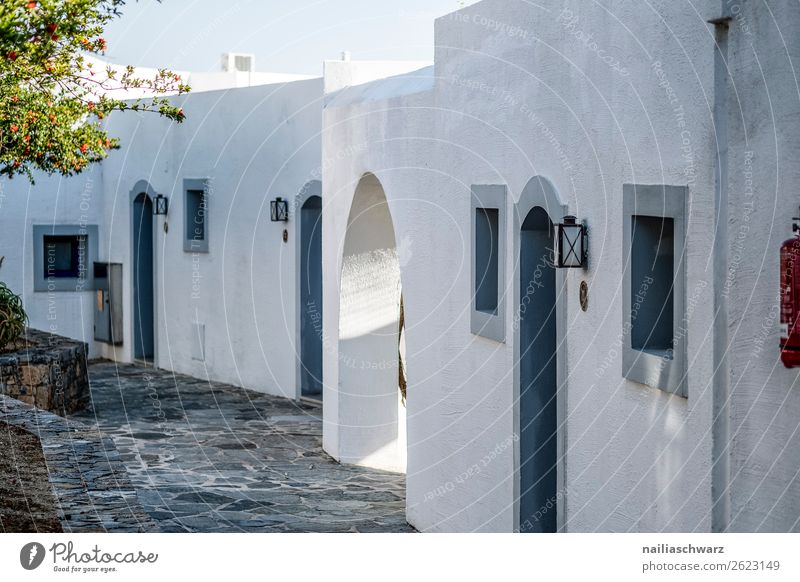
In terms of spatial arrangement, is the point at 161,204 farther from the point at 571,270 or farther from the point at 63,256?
the point at 571,270

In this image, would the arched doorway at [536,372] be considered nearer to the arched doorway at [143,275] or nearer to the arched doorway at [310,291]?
the arched doorway at [310,291]

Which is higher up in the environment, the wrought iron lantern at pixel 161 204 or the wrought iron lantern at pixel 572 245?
the wrought iron lantern at pixel 161 204

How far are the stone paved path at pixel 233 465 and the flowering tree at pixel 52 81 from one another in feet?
9.82

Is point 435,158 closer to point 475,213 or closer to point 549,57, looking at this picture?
point 475,213

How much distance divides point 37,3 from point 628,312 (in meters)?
3.26

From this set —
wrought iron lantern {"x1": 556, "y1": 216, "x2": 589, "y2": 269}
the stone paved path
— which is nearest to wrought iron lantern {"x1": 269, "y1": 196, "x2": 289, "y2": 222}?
the stone paved path

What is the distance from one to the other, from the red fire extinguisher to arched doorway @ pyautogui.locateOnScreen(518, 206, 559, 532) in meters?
3.20

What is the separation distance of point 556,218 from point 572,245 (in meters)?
0.41

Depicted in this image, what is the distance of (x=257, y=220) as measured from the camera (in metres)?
17.4

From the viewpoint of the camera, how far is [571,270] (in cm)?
736

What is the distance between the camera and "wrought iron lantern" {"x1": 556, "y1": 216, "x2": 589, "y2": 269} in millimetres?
7027

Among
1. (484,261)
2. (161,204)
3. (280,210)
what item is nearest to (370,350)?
(484,261)

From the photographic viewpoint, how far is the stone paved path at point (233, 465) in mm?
10469

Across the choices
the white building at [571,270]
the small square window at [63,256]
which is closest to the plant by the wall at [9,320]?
the white building at [571,270]
